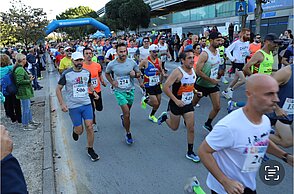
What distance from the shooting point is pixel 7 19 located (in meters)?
15.4

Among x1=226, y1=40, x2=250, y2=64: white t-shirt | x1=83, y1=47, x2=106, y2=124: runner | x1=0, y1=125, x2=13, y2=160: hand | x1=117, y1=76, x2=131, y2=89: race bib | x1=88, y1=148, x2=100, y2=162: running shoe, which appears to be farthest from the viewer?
x1=226, y1=40, x2=250, y2=64: white t-shirt

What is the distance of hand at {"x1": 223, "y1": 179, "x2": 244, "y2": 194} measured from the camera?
2006mm

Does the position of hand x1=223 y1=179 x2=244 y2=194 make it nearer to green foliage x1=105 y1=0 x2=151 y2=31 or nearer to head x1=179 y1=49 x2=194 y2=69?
head x1=179 y1=49 x2=194 y2=69

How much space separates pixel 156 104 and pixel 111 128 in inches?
45.8

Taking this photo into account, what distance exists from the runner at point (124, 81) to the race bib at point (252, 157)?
3.31 m

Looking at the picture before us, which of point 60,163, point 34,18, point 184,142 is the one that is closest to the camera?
point 60,163

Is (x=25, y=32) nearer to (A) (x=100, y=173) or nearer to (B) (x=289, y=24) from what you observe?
(A) (x=100, y=173)

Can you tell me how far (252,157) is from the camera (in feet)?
7.00

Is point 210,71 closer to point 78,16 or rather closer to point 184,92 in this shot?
point 184,92

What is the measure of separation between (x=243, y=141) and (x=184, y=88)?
241cm

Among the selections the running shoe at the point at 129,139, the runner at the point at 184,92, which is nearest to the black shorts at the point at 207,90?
the runner at the point at 184,92

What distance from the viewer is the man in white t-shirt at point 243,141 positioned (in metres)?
1.98

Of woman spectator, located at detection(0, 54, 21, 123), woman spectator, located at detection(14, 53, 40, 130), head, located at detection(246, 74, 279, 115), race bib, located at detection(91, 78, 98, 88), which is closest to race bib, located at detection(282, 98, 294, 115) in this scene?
head, located at detection(246, 74, 279, 115)

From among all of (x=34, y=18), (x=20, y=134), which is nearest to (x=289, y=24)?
(x=34, y=18)
